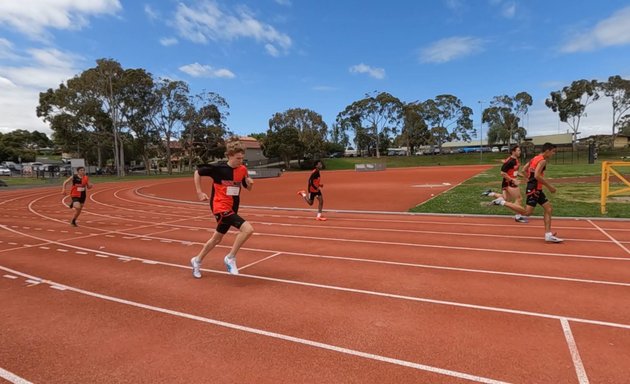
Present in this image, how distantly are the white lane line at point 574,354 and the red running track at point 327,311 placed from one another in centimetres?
1

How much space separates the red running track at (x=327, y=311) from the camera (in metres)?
3.18

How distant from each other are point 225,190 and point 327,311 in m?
2.21

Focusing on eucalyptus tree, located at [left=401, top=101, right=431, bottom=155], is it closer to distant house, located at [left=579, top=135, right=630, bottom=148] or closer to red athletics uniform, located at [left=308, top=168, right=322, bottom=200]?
distant house, located at [left=579, top=135, right=630, bottom=148]

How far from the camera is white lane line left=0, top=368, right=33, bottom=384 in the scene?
3.06 metres

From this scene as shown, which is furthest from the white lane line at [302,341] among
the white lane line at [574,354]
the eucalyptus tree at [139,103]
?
the eucalyptus tree at [139,103]

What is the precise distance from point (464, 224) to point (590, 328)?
6.49m

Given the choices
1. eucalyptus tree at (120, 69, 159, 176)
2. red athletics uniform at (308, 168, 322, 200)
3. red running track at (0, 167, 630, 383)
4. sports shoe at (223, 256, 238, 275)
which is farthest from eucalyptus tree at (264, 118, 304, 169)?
sports shoe at (223, 256, 238, 275)

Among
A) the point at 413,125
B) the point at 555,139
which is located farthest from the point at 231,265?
the point at 555,139

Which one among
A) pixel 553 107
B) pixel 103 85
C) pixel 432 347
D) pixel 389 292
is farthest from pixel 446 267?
pixel 553 107

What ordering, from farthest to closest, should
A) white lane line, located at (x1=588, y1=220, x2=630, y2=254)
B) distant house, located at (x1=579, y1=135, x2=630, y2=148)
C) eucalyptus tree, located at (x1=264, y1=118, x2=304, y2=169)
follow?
distant house, located at (x1=579, y1=135, x2=630, y2=148)
eucalyptus tree, located at (x1=264, y1=118, x2=304, y2=169)
white lane line, located at (x1=588, y1=220, x2=630, y2=254)

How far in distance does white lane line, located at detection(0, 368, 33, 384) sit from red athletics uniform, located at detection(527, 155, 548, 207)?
811 centimetres

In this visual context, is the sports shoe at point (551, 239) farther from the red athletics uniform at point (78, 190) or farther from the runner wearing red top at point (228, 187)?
the red athletics uniform at point (78, 190)

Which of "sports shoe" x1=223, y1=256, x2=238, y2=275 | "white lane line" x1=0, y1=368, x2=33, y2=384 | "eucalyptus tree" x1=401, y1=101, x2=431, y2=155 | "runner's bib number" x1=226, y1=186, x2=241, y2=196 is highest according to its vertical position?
"eucalyptus tree" x1=401, y1=101, x2=431, y2=155

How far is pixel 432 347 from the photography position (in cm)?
349
